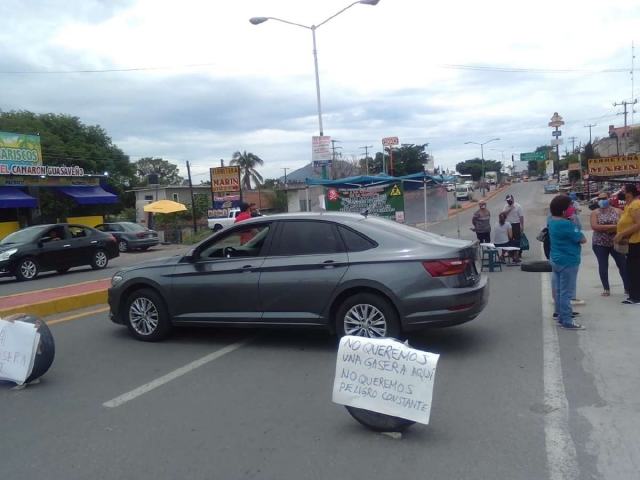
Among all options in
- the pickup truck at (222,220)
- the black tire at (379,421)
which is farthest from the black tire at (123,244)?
the black tire at (379,421)

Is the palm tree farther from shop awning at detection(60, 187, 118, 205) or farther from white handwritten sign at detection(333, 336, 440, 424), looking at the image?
white handwritten sign at detection(333, 336, 440, 424)

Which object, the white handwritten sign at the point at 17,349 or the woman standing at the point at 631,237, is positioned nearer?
the white handwritten sign at the point at 17,349

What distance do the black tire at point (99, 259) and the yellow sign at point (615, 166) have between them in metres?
29.4

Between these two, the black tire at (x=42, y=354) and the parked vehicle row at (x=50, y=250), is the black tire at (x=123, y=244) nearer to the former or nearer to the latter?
the parked vehicle row at (x=50, y=250)

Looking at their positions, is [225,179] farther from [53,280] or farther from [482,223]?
[482,223]

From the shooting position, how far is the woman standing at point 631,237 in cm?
830

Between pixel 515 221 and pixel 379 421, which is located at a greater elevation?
pixel 515 221

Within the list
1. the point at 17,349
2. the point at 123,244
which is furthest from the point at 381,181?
the point at 123,244

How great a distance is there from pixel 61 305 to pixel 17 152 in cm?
2296

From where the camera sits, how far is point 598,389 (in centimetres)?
522

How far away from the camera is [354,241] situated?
6.55 meters

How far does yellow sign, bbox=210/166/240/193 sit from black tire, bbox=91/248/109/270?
1379cm

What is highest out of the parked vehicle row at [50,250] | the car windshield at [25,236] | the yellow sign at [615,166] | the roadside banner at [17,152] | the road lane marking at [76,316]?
the roadside banner at [17,152]

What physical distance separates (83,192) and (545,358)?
103 ft
